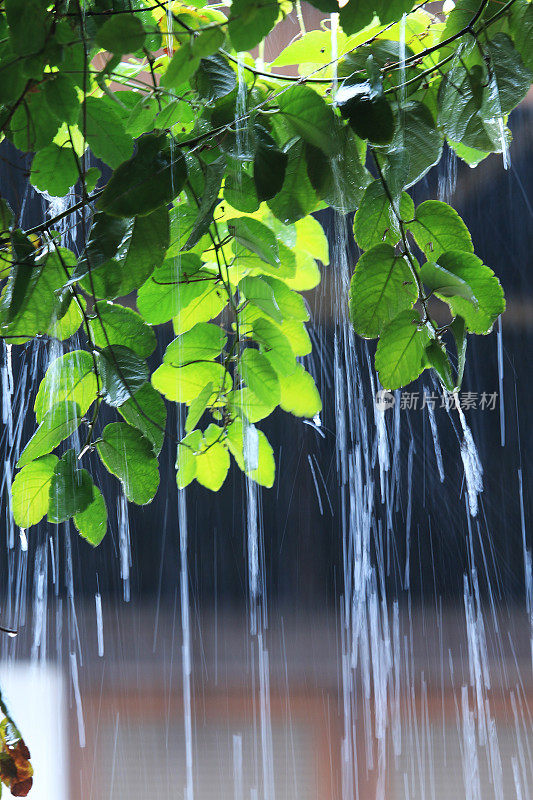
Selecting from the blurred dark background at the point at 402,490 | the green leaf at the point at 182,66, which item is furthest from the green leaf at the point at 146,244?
the blurred dark background at the point at 402,490

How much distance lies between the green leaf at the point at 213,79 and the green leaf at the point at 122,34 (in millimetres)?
77

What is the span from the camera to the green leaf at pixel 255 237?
1.27ft

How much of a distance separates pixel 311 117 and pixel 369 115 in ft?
0.11

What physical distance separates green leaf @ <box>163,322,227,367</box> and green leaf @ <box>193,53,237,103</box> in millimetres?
145

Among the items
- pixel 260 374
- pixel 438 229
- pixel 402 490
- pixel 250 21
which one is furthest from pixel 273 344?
pixel 402 490

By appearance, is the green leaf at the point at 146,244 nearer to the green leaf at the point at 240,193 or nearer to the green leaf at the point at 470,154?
the green leaf at the point at 240,193

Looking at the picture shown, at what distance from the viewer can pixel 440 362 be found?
0.38m

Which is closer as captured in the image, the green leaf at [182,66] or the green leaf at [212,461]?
the green leaf at [182,66]

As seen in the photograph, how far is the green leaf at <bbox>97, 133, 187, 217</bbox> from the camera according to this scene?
0.34m

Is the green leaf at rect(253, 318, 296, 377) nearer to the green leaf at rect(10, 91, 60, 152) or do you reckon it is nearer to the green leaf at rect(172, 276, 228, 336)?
the green leaf at rect(172, 276, 228, 336)

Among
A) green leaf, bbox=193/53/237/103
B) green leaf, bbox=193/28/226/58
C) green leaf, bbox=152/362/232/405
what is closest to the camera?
green leaf, bbox=193/28/226/58

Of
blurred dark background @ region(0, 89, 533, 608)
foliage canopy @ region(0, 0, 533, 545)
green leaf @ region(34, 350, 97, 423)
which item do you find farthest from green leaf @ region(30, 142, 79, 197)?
blurred dark background @ region(0, 89, 533, 608)

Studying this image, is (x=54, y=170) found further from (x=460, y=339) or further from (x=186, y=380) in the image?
(x=460, y=339)

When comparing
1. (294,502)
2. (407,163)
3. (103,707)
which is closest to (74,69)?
(407,163)
